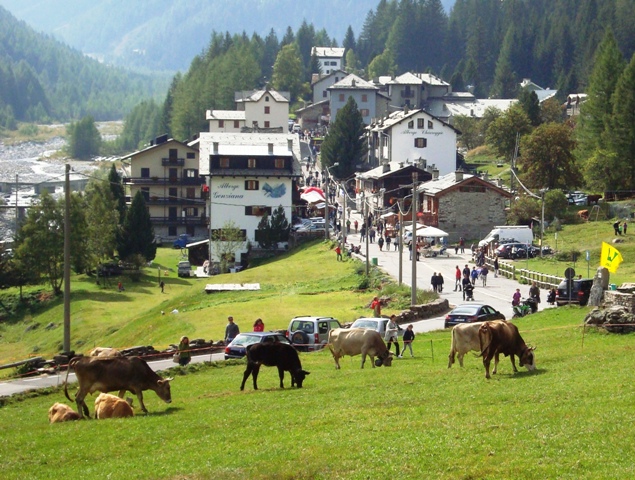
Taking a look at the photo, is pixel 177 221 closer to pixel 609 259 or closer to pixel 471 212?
pixel 471 212

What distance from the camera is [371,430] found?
19.1 meters

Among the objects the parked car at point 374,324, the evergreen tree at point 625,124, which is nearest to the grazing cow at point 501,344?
the parked car at point 374,324

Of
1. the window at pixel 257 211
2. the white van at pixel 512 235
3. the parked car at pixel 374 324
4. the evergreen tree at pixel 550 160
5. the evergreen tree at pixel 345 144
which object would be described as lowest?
the parked car at pixel 374 324

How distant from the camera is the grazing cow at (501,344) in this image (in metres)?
24.2

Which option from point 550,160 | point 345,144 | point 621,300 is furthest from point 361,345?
point 345,144

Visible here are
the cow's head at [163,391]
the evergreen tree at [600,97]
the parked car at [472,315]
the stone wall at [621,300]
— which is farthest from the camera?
the evergreen tree at [600,97]

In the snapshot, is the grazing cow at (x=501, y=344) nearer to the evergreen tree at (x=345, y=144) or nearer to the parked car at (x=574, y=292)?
the parked car at (x=574, y=292)

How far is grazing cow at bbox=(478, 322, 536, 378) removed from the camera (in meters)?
24.2

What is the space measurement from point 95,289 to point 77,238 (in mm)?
5165

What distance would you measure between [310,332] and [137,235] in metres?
56.0

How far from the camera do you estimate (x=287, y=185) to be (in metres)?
97.8

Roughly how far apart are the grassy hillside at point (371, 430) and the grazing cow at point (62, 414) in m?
0.33

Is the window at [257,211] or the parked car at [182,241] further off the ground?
the window at [257,211]

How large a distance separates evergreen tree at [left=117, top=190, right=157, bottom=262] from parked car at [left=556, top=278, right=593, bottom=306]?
52.2 m
